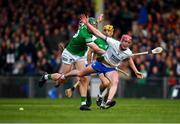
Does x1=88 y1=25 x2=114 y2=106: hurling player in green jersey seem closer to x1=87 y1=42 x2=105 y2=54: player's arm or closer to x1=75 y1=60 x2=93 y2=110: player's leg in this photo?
x1=75 y1=60 x2=93 y2=110: player's leg

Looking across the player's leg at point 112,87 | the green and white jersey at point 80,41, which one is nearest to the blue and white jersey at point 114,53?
the player's leg at point 112,87

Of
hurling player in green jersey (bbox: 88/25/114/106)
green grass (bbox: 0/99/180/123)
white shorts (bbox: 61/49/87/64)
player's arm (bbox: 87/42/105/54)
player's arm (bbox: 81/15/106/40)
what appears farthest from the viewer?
hurling player in green jersey (bbox: 88/25/114/106)

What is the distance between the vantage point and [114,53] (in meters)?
21.0

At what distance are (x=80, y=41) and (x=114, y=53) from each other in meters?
1.42

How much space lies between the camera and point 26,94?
33781mm

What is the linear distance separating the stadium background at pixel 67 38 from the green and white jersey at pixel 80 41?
1078 centimetres

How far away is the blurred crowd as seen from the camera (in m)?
34.6

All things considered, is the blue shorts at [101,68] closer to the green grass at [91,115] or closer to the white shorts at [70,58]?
the green grass at [91,115]

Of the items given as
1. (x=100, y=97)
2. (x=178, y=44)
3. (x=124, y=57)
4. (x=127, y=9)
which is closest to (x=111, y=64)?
(x=124, y=57)

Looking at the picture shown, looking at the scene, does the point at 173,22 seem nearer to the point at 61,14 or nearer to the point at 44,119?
the point at 61,14

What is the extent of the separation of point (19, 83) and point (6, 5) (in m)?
7.25

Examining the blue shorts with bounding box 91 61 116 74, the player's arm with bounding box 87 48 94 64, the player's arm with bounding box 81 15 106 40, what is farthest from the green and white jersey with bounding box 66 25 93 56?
the player's arm with bounding box 81 15 106 40

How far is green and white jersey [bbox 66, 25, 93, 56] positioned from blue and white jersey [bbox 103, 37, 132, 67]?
706 mm

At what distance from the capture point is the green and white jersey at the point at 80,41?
21.6m
